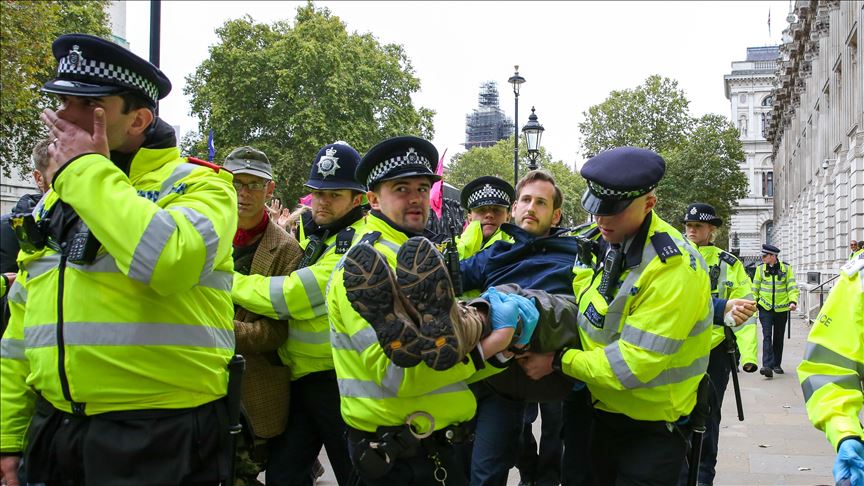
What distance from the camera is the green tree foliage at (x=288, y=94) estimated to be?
33.6m

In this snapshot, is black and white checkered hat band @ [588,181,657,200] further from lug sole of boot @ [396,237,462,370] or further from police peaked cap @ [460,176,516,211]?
police peaked cap @ [460,176,516,211]

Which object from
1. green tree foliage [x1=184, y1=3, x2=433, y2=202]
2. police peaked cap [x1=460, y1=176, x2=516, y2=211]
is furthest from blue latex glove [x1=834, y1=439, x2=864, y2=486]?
green tree foliage [x1=184, y1=3, x2=433, y2=202]

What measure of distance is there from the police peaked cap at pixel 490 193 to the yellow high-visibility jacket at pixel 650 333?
2.79 metres

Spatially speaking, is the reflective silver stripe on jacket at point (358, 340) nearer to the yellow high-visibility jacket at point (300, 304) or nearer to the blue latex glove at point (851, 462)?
the yellow high-visibility jacket at point (300, 304)

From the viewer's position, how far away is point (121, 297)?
256 centimetres

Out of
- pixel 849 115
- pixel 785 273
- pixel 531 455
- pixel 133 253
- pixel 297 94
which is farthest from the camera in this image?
pixel 297 94

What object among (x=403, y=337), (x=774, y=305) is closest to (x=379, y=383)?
(x=403, y=337)

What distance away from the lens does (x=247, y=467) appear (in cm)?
358

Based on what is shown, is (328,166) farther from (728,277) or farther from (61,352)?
(728,277)

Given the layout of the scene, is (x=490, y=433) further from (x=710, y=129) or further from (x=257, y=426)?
(x=710, y=129)

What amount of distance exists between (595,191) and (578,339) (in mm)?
721

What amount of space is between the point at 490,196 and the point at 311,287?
2.77 meters

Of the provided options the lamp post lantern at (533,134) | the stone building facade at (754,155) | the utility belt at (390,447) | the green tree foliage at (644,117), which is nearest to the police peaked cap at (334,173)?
the utility belt at (390,447)

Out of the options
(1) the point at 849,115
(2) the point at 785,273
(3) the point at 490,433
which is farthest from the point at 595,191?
(1) the point at 849,115
